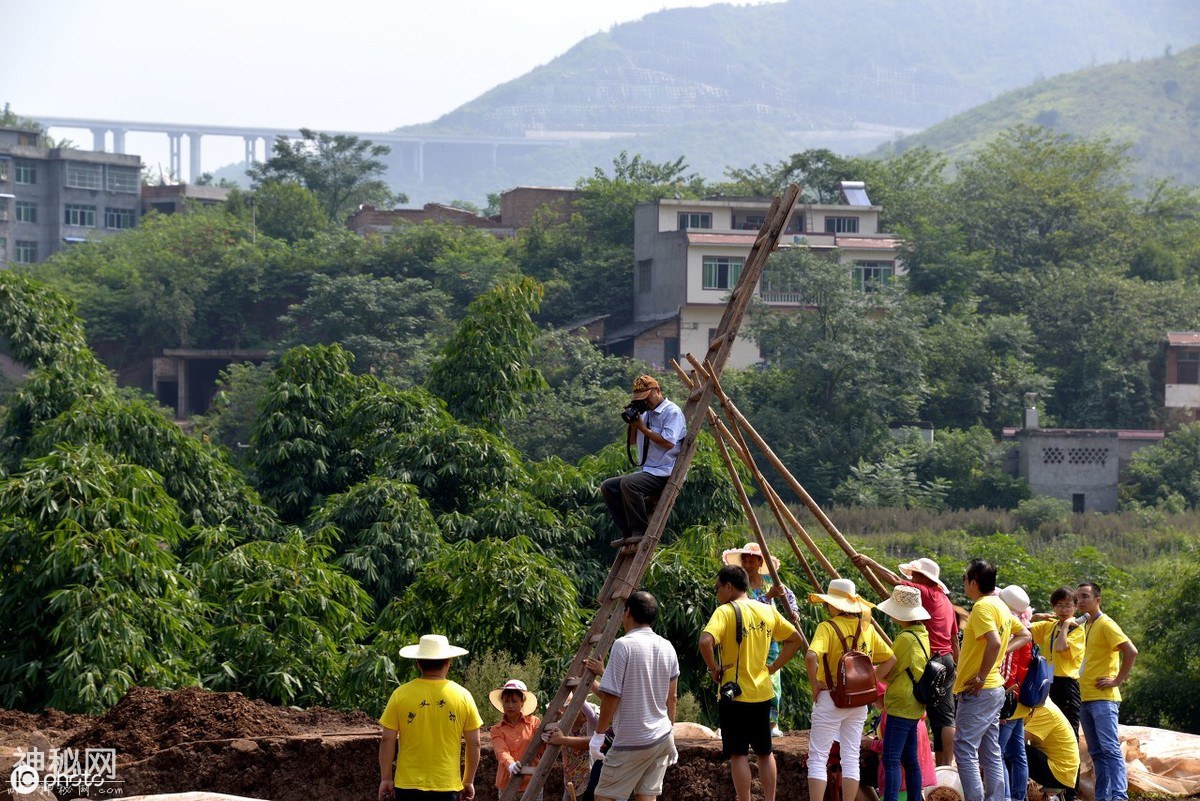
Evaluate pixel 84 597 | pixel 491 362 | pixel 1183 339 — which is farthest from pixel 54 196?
pixel 84 597

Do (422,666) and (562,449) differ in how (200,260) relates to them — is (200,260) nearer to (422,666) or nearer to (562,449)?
(562,449)

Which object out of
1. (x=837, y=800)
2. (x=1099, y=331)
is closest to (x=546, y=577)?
(x=837, y=800)

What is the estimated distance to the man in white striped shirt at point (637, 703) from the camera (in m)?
8.91

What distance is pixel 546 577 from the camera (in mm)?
17312

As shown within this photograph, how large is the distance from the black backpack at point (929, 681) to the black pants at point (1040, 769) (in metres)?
1.32

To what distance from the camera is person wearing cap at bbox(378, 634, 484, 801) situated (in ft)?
28.6

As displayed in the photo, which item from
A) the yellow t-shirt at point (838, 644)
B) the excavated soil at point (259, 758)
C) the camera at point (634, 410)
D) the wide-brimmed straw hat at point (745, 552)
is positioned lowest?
the excavated soil at point (259, 758)

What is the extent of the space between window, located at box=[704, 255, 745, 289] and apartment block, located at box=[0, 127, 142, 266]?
35452 millimetres

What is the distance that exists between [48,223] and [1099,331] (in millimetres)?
49008

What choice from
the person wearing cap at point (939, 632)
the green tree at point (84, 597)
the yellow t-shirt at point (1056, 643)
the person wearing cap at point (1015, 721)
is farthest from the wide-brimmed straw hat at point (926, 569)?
the green tree at point (84, 597)

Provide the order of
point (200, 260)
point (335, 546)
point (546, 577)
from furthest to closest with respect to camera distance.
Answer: point (200, 260) < point (335, 546) < point (546, 577)

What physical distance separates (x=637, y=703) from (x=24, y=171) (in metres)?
73.9

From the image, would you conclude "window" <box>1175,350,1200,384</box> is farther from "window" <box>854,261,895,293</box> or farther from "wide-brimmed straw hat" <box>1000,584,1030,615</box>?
"wide-brimmed straw hat" <box>1000,584,1030,615</box>

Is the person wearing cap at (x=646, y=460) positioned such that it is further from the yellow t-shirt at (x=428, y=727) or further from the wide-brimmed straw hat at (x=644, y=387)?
the yellow t-shirt at (x=428, y=727)
